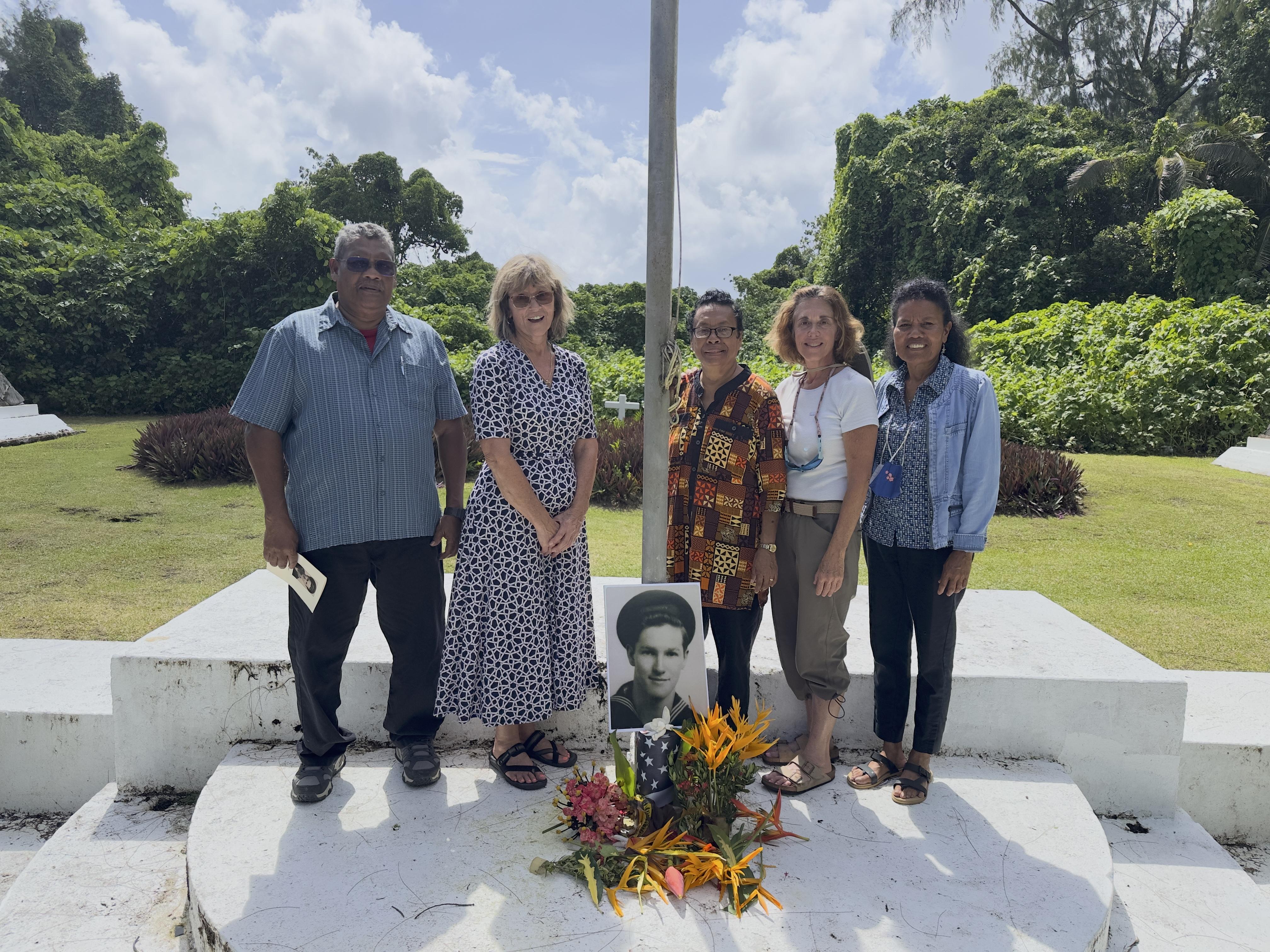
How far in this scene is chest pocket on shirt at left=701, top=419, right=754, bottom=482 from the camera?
2.51m

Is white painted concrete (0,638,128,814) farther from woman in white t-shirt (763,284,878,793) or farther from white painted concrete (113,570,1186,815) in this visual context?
woman in white t-shirt (763,284,878,793)

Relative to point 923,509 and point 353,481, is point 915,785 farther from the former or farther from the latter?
point 353,481

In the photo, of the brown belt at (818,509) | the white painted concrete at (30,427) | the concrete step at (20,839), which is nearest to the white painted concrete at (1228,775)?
the brown belt at (818,509)

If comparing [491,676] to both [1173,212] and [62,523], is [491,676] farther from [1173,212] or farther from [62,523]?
[1173,212]

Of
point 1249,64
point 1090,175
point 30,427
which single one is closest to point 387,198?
point 30,427

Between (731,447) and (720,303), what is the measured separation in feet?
1.43

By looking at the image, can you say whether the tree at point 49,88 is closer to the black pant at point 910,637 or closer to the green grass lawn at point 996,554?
the green grass lawn at point 996,554

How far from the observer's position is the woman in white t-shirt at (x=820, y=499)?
2.47 m

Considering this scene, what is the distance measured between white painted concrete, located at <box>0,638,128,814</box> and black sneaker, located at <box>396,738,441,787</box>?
1076 mm

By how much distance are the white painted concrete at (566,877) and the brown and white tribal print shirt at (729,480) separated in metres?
0.70

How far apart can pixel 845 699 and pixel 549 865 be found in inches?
47.7

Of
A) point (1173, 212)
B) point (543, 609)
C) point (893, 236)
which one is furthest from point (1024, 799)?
point (893, 236)

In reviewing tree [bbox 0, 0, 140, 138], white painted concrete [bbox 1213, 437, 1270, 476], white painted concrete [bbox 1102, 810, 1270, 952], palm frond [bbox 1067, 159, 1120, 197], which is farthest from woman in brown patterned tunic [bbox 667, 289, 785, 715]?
tree [bbox 0, 0, 140, 138]

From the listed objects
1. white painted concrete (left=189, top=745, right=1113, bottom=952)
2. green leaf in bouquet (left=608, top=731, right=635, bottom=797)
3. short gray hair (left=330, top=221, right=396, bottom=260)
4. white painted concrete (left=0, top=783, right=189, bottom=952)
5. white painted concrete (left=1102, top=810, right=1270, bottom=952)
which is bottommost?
white painted concrete (left=1102, top=810, right=1270, bottom=952)
